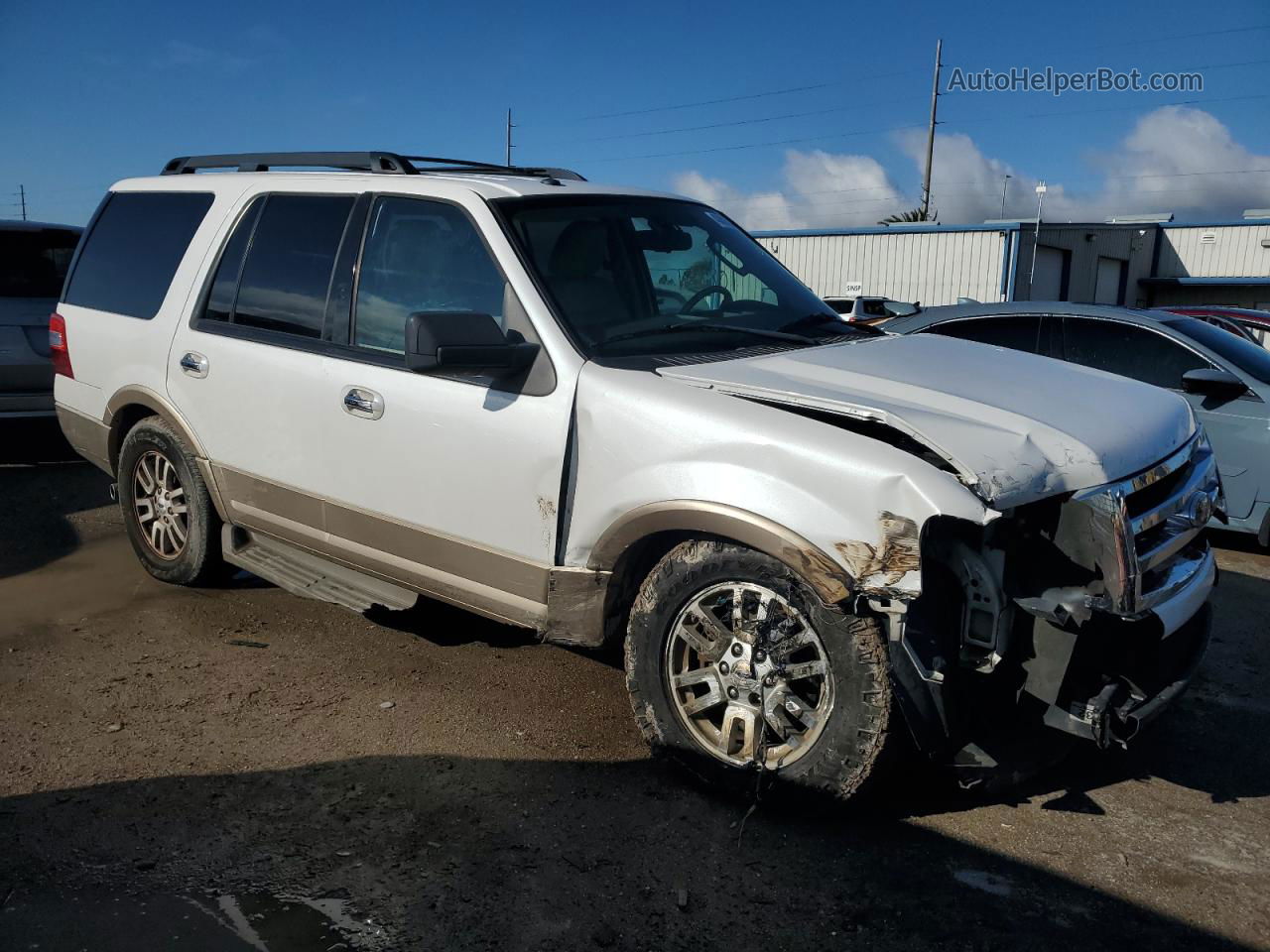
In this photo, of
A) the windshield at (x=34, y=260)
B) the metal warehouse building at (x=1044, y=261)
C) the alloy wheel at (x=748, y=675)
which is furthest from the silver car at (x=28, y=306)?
the metal warehouse building at (x=1044, y=261)

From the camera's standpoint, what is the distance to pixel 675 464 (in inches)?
132

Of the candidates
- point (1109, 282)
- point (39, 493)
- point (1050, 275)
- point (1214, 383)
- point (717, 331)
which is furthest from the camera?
point (1109, 282)

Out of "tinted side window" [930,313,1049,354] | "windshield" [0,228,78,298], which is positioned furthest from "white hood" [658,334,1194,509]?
"windshield" [0,228,78,298]

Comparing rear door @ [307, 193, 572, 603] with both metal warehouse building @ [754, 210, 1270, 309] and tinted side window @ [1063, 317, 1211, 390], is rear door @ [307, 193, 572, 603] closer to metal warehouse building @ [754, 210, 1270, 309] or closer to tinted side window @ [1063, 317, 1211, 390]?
tinted side window @ [1063, 317, 1211, 390]

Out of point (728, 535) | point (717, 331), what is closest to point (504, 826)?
point (728, 535)

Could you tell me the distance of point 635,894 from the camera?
299 cm

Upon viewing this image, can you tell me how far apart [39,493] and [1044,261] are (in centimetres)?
2749

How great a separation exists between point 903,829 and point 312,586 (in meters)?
2.73

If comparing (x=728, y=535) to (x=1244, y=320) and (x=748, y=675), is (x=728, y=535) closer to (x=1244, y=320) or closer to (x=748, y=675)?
(x=748, y=675)

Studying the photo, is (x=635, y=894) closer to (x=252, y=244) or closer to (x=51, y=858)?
(x=51, y=858)

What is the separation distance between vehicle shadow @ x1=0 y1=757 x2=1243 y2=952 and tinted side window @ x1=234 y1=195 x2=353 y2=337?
6.41 feet

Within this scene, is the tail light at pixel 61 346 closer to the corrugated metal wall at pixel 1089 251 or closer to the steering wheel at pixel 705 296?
the steering wheel at pixel 705 296

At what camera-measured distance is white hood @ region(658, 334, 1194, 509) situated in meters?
3.03

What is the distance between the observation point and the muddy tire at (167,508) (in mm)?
5211
